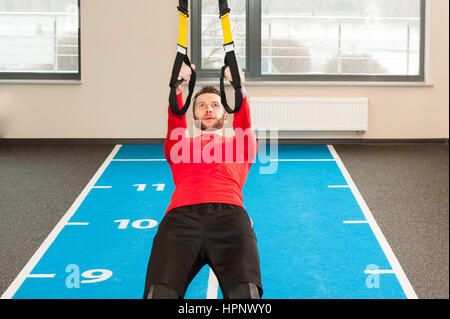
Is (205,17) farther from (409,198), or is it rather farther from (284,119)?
(409,198)

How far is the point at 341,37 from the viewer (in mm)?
6453

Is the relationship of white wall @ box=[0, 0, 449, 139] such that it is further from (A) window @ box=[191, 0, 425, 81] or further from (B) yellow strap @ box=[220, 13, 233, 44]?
(B) yellow strap @ box=[220, 13, 233, 44]

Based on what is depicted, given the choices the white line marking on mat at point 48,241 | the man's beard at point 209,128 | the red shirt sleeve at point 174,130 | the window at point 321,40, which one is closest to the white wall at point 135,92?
the window at point 321,40

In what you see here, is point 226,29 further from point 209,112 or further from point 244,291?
point 244,291

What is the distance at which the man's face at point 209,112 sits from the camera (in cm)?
251

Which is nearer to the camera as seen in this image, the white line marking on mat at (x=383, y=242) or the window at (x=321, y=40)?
the white line marking on mat at (x=383, y=242)

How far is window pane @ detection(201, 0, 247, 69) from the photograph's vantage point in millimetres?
6320

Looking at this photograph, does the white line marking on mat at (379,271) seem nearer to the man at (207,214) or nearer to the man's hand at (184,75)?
the man at (207,214)

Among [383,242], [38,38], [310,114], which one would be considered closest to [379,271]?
[383,242]

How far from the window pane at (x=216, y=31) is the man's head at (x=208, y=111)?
3856mm

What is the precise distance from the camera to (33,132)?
6.25 metres

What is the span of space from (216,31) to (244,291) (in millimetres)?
4695
